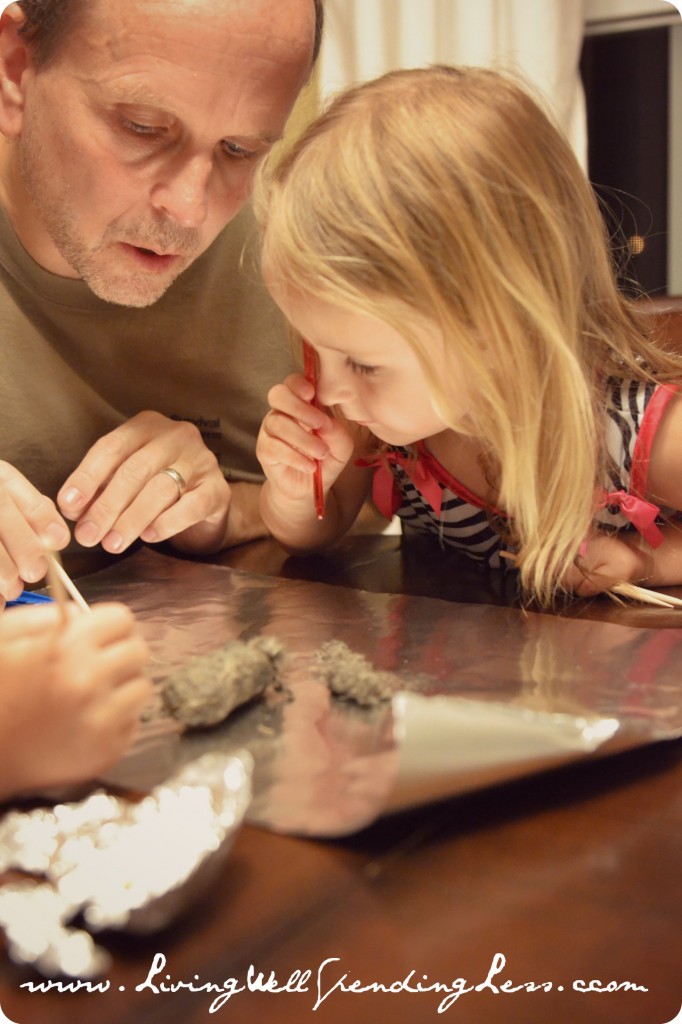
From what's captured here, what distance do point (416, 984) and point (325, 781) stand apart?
0.58ft

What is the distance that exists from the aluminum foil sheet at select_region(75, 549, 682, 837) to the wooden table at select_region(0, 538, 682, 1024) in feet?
0.09

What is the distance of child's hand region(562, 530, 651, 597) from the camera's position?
1.06 m

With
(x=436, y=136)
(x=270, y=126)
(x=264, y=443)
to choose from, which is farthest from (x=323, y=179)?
(x=264, y=443)

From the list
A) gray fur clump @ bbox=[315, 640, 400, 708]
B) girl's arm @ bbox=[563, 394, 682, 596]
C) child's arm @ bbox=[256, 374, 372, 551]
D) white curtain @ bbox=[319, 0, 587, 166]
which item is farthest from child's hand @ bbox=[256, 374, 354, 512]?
white curtain @ bbox=[319, 0, 587, 166]

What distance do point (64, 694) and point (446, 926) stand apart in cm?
24

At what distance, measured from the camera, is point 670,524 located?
45.2 inches

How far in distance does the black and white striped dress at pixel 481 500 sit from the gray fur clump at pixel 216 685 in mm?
497

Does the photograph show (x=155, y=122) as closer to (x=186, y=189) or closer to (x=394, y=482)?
(x=186, y=189)

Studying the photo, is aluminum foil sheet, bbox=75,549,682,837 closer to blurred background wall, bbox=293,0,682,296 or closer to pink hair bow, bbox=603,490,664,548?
pink hair bow, bbox=603,490,664,548

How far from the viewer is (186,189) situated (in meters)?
1.12

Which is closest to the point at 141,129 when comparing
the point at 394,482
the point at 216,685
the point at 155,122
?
the point at 155,122

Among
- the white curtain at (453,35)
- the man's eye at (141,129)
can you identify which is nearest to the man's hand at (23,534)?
the man's eye at (141,129)

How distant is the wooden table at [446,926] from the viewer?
1.47ft

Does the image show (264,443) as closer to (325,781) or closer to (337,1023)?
(325,781)
